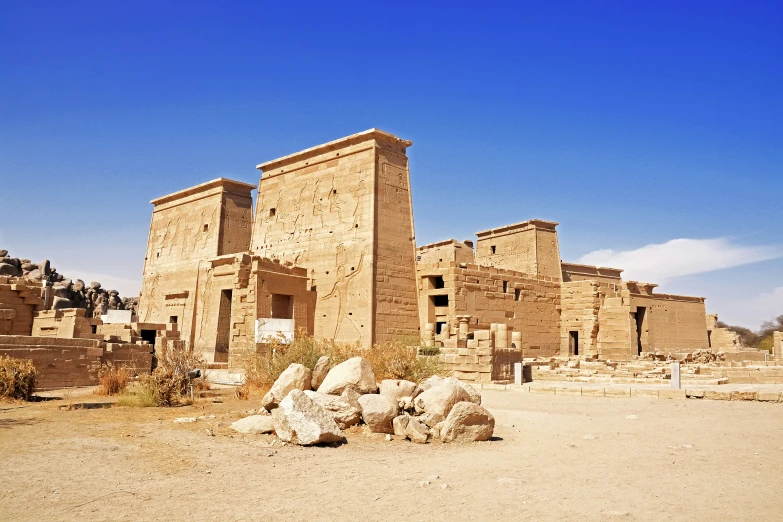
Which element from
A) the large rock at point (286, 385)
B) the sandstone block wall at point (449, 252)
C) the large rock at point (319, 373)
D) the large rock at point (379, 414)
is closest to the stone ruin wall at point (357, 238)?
the sandstone block wall at point (449, 252)

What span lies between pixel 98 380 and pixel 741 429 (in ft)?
40.7

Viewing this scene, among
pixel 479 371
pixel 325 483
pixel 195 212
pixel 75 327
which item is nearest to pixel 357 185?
pixel 479 371

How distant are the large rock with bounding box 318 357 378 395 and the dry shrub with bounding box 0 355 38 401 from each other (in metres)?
5.71

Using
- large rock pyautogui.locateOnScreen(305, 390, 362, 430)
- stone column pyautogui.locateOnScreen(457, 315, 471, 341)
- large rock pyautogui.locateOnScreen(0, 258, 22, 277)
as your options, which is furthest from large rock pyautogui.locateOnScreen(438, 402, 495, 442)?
large rock pyautogui.locateOnScreen(0, 258, 22, 277)

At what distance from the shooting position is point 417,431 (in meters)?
6.82

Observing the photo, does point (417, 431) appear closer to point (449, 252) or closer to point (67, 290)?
point (449, 252)

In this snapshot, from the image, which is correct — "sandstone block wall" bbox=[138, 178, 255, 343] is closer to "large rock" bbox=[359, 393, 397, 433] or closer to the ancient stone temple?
the ancient stone temple

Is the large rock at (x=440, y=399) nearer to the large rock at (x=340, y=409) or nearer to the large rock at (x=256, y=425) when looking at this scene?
the large rock at (x=340, y=409)

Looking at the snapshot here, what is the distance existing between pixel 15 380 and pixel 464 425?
313 inches

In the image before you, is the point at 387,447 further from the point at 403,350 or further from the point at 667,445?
the point at 403,350

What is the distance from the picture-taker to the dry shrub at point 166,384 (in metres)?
9.41

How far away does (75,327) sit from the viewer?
1628 centimetres

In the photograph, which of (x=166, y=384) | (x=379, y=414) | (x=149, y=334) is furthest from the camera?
(x=149, y=334)

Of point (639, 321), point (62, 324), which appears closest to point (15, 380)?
point (62, 324)
